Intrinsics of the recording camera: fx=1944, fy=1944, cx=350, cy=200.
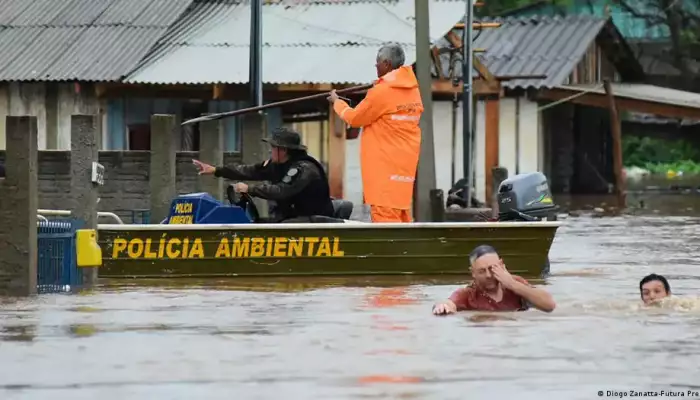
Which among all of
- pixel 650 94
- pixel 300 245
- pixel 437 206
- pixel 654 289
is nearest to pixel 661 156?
pixel 650 94

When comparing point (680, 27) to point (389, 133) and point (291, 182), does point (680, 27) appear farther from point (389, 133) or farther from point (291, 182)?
point (291, 182)

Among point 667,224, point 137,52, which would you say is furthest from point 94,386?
point 137,52

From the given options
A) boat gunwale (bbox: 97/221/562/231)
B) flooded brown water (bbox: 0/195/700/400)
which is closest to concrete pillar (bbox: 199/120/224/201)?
boat gunwale (bbox: 97/221/562/231)

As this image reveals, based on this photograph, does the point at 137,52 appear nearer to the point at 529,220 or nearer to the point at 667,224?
the point at 667,224

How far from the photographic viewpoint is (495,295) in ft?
46.0

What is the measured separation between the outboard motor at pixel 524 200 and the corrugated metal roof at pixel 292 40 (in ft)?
42.5

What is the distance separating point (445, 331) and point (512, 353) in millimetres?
1313

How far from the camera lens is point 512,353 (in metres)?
11.9

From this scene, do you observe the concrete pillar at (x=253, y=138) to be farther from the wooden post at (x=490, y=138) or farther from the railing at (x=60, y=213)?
the wooden post at (x=490, y=138)

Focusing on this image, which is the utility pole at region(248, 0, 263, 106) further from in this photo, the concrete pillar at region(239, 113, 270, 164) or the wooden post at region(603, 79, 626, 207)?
the wooden post at region(603, 79, 626, 207)

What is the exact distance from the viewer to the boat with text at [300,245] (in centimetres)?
1736

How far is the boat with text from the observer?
1736 centimetres

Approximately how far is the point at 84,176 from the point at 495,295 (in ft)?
14.9

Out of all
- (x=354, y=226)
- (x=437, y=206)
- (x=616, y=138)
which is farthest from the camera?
(x=616, y=138)
